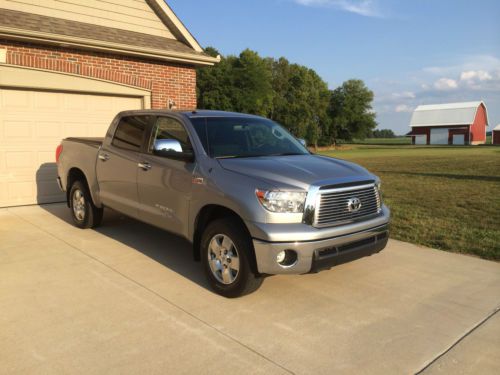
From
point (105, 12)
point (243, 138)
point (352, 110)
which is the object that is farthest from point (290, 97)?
point (243, 138)

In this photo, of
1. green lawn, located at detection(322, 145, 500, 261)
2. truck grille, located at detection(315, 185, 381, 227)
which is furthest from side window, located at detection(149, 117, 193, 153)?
green lawn, located at detection(322, 145, 500, 261)

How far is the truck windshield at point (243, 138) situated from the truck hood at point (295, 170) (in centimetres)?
30

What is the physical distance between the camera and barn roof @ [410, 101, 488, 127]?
241ft

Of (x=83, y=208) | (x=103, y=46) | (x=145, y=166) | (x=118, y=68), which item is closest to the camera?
(x=145, y=166)

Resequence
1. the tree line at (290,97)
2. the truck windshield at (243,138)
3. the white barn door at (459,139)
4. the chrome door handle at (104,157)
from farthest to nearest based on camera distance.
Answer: the white barn door at (459,139) → the tree line at (290,97) → the chrome door handle at (104,157) → the truck windshield at (243,138)

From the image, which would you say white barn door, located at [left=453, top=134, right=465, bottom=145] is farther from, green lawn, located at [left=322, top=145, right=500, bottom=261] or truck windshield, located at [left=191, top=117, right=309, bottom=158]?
truck windshield, located at [left=191, top=117, right=309, bottom=158]

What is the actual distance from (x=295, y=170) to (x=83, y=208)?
4155 mm

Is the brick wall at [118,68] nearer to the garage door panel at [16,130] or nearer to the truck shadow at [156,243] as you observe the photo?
the garage door panel at [16,130]

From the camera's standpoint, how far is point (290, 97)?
70.6 metres

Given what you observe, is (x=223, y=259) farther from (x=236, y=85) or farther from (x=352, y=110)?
(x=352, y=110)

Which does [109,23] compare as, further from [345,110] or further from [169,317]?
[345,110]

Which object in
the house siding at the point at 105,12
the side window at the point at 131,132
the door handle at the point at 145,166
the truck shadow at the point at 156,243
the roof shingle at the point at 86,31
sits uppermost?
the house siding at the point at 105,12

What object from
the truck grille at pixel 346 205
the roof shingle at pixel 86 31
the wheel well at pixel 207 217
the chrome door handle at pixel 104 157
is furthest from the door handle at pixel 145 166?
the roof shingle at pixel 86 31

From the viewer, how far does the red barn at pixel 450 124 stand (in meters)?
72.7
